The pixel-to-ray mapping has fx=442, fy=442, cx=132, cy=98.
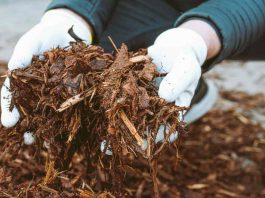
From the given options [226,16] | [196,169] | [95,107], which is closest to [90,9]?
[226,16]

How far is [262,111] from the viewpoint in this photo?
2.65 m

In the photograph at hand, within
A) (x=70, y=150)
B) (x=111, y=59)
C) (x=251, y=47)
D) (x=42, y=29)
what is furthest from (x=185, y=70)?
(x=251, y=47)

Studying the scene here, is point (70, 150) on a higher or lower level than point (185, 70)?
lower

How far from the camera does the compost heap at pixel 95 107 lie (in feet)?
3.97

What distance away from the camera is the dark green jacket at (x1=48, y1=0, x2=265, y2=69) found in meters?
1.65

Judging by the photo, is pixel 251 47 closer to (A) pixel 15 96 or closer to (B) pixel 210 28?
(B) pixel 210 28

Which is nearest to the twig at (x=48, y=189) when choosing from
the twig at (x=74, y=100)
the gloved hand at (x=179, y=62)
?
the twig at (x=74, y=100)

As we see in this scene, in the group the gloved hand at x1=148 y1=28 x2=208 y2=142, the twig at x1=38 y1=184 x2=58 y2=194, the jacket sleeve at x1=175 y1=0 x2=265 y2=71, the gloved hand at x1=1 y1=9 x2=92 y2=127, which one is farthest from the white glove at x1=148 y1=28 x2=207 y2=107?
the twig at x1=38 y1=184 x2=58 y2=194

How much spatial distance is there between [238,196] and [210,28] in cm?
69

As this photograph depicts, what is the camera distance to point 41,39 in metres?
1.58

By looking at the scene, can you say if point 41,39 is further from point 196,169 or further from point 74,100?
point 196,169

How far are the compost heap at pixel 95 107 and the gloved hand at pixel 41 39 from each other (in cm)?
7

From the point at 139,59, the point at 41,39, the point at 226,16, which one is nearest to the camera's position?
the point at 139,59

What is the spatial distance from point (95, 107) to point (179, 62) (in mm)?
301
